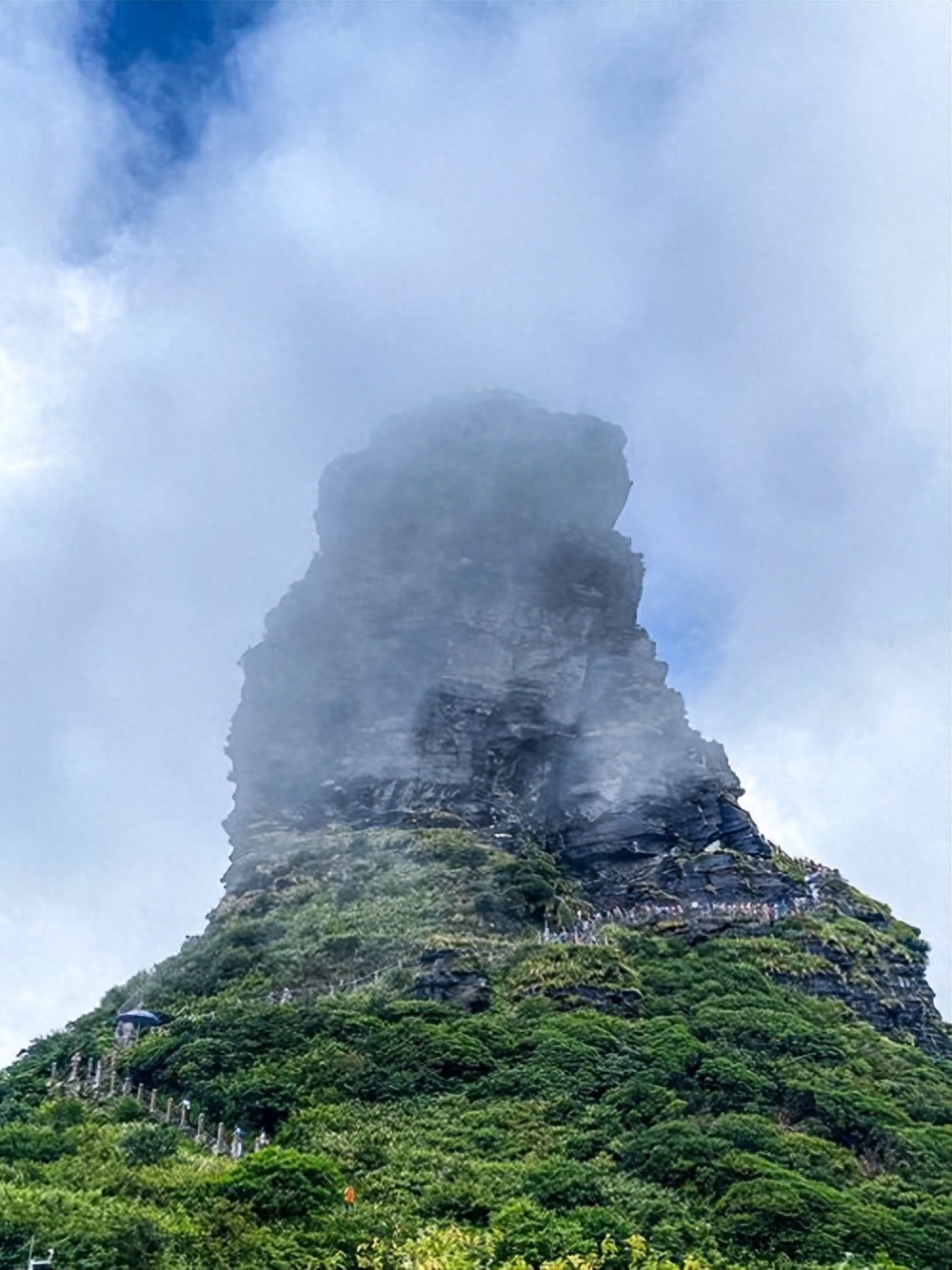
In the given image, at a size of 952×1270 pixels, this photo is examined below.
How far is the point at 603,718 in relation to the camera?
72.4m

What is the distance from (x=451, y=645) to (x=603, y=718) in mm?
8686

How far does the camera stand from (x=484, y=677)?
238ft

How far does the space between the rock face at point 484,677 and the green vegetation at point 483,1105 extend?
7934mm

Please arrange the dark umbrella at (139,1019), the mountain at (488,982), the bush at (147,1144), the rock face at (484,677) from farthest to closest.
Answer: the rock face at (484,677), the dark umbrella at (139,1019), the bush at (147,1144), the mountain at (488,982)

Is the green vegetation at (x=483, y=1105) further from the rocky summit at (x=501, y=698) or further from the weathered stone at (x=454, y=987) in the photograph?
the rocky summit at (x=501, y=698)

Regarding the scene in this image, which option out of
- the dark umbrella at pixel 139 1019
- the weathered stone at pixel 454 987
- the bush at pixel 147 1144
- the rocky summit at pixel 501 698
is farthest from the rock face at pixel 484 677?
the bush at pixel 147 1144

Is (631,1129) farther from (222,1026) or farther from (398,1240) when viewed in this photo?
(222,1026)

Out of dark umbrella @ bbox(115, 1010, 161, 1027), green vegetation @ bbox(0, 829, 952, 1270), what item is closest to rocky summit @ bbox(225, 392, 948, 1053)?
green vegetation @ bbox(0, 829, 952, 1270)

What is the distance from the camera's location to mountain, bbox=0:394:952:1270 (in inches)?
1224

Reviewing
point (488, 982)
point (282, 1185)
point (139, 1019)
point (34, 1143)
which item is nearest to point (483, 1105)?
point (488, 982)

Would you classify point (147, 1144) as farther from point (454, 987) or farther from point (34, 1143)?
point (454, 987)

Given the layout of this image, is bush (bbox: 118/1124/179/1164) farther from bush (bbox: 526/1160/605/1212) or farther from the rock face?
the rock face

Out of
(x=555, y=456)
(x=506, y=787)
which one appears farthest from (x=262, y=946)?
(x=555, y=456)

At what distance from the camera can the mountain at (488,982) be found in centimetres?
3108
